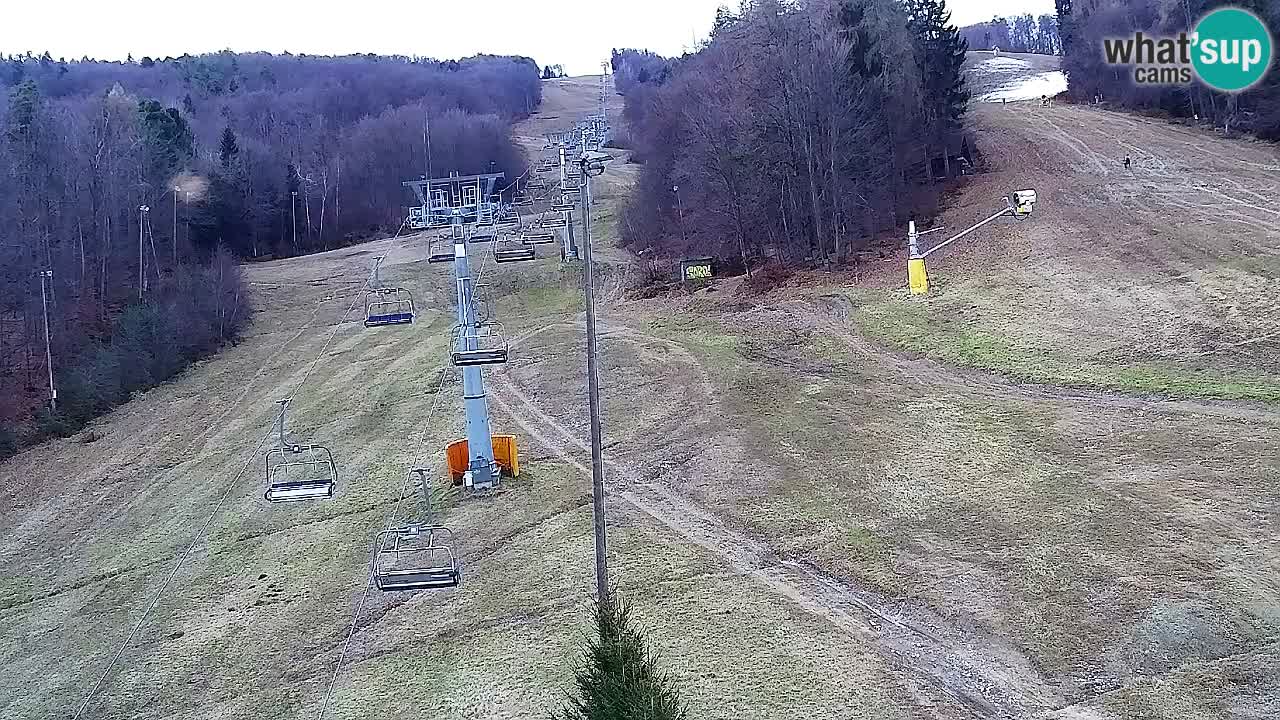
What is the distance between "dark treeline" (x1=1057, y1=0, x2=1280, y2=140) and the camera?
41875 millimetres

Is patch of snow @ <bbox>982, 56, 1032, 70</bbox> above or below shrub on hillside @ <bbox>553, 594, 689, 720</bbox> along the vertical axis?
above

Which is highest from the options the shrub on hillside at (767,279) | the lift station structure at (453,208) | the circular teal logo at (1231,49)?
the circular teal logo at (1231,49)

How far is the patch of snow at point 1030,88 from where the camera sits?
6931cm

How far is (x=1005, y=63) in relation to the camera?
9731 cm

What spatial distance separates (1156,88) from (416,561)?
47.3 m

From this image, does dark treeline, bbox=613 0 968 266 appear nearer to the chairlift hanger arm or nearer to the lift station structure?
the chairlift hanger arm

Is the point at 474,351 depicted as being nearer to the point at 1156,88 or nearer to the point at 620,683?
the point at 620,683

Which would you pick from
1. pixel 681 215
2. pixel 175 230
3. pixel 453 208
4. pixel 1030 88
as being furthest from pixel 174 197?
pixel 1030 88

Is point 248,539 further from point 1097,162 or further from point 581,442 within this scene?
point 1097,162

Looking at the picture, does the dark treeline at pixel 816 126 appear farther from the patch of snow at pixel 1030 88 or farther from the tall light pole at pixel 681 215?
the patch of snow at pixel 1030 88

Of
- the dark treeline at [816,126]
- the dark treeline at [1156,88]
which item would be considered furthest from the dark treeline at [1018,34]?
the dark treeline at [816,126]

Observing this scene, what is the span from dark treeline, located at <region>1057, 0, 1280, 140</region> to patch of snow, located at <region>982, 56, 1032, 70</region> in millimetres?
20778

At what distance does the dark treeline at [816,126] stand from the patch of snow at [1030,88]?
83.2 ft

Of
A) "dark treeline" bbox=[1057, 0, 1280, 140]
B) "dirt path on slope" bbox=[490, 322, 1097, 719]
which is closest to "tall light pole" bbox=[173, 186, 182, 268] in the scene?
"dirt path on slope" bbox=[490, 322, 1097, 719]
